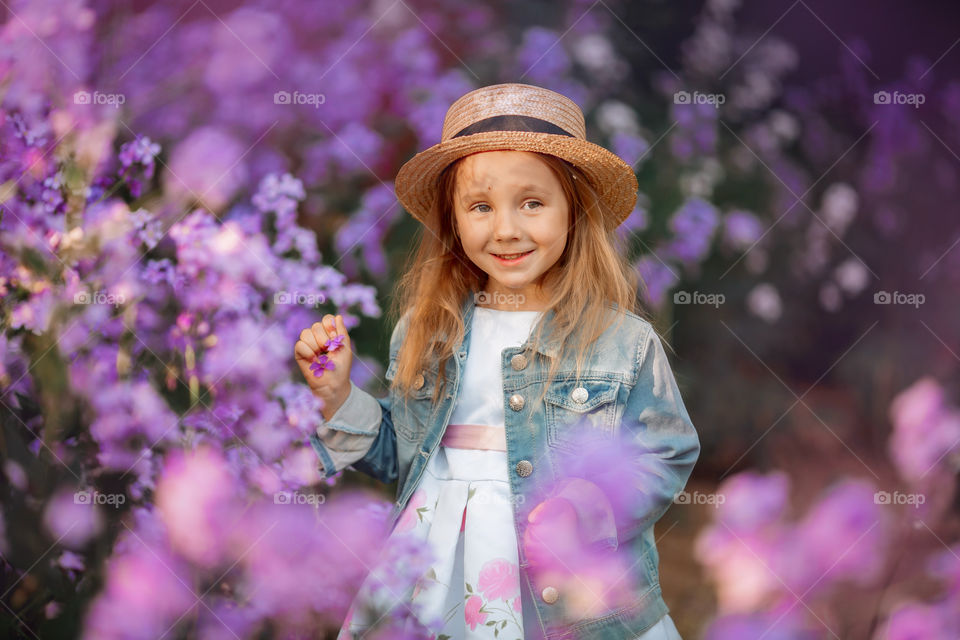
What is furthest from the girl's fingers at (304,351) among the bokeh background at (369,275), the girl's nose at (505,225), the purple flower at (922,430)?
the purple flower at (922,430)

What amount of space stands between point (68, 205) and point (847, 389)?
8.18 ft

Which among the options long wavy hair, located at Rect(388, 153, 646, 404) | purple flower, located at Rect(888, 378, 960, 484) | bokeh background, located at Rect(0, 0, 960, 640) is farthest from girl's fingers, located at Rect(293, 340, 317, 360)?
purple flower, located at Rect(888, 378, 960, 484)

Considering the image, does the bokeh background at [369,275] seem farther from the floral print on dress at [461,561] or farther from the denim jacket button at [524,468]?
the denim jacket button at [524,468]

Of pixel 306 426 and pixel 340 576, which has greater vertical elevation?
pixel 306 426

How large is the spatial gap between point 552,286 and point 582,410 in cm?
29

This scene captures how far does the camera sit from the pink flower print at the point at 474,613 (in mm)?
1602

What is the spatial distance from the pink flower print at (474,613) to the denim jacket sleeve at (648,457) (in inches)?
9.9

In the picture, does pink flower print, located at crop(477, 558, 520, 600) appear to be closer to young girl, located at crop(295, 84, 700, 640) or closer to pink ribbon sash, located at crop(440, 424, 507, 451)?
young girl, located at crop(295, 84, 700, 640)

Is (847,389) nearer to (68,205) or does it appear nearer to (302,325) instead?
(302,325)

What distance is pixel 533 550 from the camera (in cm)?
157

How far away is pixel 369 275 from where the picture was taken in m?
2.65

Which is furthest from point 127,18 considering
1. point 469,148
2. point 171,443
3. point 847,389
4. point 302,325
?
point 847,389

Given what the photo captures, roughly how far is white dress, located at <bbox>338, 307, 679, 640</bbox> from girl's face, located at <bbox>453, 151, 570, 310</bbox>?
0.49 ft

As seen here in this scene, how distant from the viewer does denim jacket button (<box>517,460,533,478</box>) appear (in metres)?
1.66
